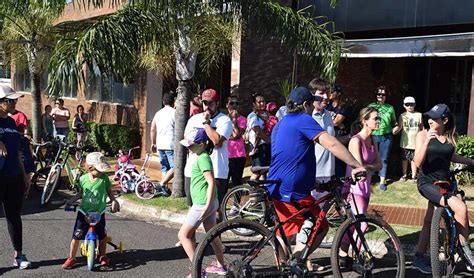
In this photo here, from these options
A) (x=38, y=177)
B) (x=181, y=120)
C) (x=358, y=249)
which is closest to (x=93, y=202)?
(x=358, y=249)

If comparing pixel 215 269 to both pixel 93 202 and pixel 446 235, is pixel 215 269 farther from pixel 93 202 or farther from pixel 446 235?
pixel 446 235

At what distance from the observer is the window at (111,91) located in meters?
15.5

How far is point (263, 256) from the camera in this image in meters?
4.71

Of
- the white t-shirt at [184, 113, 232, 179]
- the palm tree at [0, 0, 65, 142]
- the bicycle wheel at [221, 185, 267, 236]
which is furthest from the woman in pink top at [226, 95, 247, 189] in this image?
the palm tree at [0, 0, 65, 142]

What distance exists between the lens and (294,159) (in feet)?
15.8

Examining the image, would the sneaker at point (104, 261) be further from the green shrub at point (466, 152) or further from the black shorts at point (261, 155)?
the green shrub at point (466, 152)

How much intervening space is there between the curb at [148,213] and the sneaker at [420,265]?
134 inches

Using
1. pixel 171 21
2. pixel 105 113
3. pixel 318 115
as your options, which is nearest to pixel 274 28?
pixel 171 21

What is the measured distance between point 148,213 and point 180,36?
279cm

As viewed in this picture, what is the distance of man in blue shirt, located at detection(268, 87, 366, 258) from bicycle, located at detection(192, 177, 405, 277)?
94mm

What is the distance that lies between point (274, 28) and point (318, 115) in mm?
2862

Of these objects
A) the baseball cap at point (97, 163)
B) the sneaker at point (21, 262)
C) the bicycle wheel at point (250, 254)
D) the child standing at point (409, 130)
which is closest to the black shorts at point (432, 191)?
the bicycle wheel at point (250, 254)

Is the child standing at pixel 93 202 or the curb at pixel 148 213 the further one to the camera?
the curb at pixel 148 213

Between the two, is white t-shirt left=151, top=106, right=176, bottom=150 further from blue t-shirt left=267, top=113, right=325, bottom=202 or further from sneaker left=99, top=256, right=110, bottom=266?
blue t-shirt left=267, top=113, right=325, bottom=202
